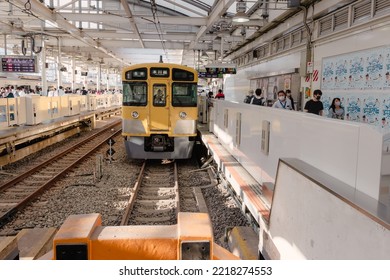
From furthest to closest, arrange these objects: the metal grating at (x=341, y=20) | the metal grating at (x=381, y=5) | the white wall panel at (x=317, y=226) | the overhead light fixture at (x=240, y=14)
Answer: the overhead light fixture at (x=240, y=14) → the metal grating at (x=341, y=20) → the metal grating at (x=381, y=5) → the white wall panel at (x=317, y=226)

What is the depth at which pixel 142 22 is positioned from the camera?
1619 centimetres

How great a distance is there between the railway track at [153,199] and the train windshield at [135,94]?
1.52 metres

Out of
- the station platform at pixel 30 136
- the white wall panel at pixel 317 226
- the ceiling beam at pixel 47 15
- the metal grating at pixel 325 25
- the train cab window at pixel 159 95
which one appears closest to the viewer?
the white wall panel at pixel 317 226

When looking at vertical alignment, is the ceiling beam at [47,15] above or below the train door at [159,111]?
above

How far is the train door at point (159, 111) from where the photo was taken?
9781mm

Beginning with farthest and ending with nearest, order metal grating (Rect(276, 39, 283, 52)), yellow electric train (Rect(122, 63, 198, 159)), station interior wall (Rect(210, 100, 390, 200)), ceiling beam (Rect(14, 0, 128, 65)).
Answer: metal grating (Rect(276, 39, 283, 52))
ceiling beam (Rect(14, 0, 128, 65))
yellow electric train (Rect(122, 63, 198, 159))
station interior wall (Rect(210, 100, 390, 200))

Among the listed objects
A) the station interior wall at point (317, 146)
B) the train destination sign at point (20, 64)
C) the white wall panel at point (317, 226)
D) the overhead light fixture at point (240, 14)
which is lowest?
the white wall panel at point (317, 226)

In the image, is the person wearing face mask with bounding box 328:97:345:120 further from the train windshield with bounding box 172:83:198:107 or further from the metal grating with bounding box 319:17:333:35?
the train windshield with bounding box 172:83:198:107

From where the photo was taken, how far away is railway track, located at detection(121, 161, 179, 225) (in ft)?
19.1

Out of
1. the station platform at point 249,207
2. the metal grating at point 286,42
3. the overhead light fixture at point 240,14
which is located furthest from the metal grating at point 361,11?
the metal grating at point 286,42

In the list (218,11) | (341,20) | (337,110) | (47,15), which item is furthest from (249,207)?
(47,15)

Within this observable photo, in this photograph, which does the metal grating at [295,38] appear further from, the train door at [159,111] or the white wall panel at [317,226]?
the white wall panel at [317,226]

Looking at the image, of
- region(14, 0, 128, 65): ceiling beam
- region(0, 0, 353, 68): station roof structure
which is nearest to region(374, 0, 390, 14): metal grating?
region(0, 0, 353, 68): station roof structure

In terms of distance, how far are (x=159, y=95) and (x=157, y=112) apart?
1.37 ft
